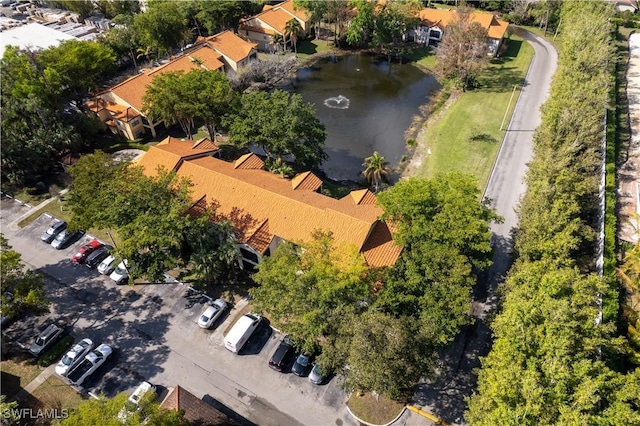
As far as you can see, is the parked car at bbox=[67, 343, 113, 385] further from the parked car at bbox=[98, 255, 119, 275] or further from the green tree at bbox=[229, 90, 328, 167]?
the green tree at bbox=[229, 90, 328, 167]

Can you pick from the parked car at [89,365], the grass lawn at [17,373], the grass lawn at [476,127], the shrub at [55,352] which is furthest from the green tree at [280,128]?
the grass lawn at [17,373]

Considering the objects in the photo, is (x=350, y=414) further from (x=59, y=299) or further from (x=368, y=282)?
(x=59, y=299)

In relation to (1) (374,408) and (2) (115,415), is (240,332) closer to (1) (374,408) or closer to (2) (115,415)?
(2) (115,415)

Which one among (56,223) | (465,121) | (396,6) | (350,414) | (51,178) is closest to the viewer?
(350,414)

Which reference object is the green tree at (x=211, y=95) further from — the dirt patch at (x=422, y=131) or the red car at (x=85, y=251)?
the dirt patch at (x=422, y=131)

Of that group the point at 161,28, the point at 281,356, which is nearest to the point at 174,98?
the point at 161,28

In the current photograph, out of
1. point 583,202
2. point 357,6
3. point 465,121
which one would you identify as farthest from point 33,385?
point 357,6
